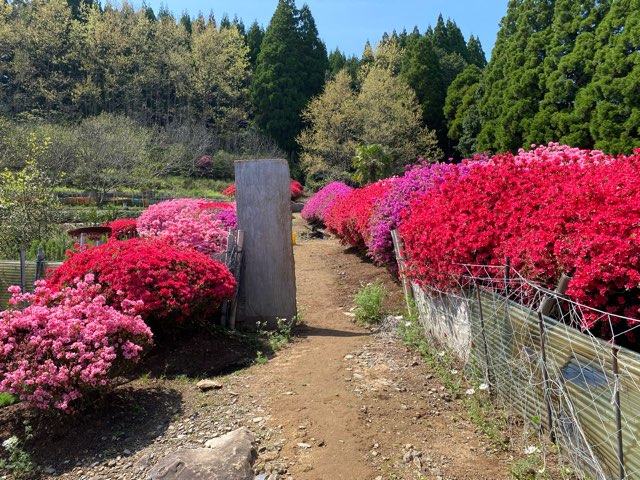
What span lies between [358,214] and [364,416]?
6.54m

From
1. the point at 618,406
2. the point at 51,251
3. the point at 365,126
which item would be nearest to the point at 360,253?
the point at 51,251

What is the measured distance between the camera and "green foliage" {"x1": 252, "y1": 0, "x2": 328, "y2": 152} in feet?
115

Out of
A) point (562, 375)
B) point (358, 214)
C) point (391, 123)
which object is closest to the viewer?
point (562, 375)

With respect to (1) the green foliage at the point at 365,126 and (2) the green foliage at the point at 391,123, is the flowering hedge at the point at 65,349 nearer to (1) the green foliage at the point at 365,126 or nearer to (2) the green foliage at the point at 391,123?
(1) the green foliage at the point at 365,126

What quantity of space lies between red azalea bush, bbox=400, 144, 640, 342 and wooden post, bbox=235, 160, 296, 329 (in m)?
1.49

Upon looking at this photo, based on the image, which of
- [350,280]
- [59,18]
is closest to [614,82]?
[350,280]

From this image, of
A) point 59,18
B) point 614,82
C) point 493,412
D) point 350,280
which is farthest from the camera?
point 59,18

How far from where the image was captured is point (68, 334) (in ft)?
11.6

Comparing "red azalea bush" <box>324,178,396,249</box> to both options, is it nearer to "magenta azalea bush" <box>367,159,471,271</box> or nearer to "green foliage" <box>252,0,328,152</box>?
"magenta azalea bush" <box>367,159,471,271</box>

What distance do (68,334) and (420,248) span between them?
2.98 m

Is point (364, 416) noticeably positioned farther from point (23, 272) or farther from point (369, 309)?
point (23, 272)

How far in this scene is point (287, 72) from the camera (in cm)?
3519

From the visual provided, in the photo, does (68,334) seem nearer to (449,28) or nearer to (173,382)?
(173,382)

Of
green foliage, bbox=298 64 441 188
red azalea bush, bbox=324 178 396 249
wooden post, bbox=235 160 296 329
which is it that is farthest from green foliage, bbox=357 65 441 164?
wooden post, bbox=235 160 296 329
